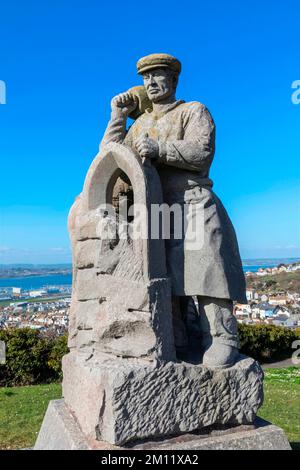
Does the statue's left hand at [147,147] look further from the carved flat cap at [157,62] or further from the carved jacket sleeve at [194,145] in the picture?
the carved flat cap at [157,62]

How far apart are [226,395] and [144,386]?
65cm

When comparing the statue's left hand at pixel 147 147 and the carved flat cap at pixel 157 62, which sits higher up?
the carved flat cap at pixel 157 62

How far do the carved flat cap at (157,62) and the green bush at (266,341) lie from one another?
11.6 meters

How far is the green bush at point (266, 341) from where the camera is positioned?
13.8 m

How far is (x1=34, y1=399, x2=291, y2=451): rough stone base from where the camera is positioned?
109 inches

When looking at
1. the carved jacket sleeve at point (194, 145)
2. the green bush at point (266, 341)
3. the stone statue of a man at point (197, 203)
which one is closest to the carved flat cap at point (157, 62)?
the stone statue of a man at point (197, 203)

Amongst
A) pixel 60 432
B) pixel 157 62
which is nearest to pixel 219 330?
pixel 60 432

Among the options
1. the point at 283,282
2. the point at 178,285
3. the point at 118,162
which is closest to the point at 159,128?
the point at 118,162

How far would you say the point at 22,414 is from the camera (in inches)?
259

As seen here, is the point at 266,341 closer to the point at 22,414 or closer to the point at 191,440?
the point at 22,414

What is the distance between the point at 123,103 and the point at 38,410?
205 inches

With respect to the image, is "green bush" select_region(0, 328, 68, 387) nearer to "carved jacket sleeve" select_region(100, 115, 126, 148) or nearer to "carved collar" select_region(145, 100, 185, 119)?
"carved jacket sleeve" select_region(100, 115, 126, 148)

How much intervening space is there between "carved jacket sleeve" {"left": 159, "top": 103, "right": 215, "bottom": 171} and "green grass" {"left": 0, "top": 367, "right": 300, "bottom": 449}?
3589 mm

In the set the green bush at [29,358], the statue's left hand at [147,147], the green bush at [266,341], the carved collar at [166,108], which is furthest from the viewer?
the green bush at [266,341]
